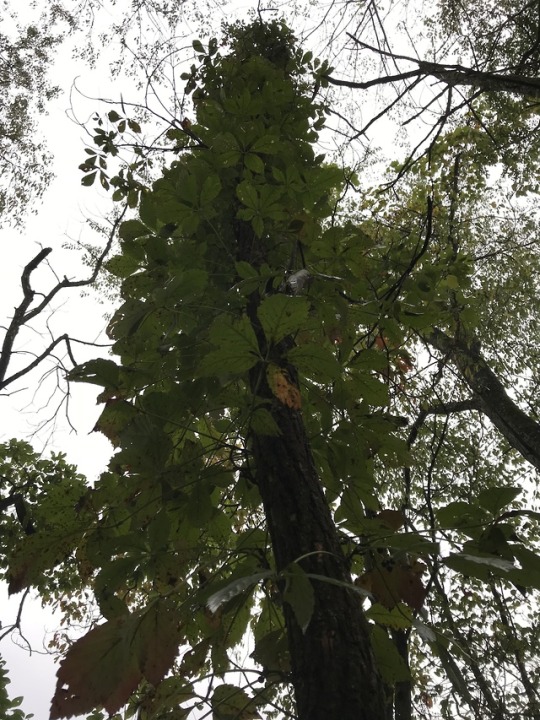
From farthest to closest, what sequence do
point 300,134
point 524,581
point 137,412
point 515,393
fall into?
1. point 515,393
2. point 300,134
3. point 137,412
4. point 524,581

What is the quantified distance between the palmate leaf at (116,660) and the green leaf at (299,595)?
0.85ft

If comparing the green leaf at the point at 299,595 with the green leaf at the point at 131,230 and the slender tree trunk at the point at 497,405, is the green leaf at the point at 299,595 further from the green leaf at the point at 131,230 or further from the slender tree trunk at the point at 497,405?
the slender tree trunk at the point at 497,405

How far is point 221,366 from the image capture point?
2.70 ft

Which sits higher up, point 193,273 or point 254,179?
point 254,179

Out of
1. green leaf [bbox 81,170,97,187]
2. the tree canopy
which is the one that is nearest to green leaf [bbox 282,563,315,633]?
the tree canopy

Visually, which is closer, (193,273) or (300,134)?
(193,273)

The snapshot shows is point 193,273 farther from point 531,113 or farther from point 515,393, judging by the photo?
point 515,393

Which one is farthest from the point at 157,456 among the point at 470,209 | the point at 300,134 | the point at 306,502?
the point at 470,209

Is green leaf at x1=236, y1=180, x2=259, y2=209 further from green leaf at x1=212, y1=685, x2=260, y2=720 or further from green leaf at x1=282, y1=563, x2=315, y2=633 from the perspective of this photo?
green leaf at x1=212, y1=685, x2=260, y2=720

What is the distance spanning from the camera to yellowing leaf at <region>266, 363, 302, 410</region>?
0.92m

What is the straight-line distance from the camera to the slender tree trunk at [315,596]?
66 centimetres

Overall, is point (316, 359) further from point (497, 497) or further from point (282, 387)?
point (497, 497)

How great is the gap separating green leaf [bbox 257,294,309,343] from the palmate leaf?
19.1 inches

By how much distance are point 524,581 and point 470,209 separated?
585 cm
